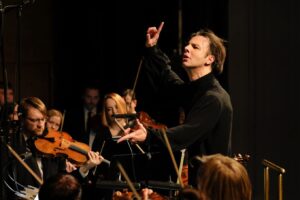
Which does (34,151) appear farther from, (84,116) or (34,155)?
(84,116)

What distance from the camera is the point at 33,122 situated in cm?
527

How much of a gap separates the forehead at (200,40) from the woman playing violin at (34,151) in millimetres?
1240

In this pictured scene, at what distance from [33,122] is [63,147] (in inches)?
14.8

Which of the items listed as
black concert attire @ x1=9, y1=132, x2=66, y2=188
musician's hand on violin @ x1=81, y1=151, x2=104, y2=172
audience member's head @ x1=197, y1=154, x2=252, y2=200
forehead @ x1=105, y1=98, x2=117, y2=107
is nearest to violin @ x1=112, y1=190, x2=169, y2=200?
musician's hand on violin @ x1=81, y1=151, x2=104, y2=172

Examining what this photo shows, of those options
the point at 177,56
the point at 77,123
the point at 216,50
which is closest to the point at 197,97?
the point at 216,50

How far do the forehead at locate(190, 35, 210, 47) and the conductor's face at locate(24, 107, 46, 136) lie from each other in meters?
1.40

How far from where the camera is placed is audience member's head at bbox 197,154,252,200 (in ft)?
9.92

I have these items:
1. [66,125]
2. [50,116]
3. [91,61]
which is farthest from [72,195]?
[91,61]

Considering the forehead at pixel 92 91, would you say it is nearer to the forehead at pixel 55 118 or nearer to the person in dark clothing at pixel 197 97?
the forehead at pixel 55 118

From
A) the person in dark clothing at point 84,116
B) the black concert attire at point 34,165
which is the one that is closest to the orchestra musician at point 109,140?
the black concert attire at point 34,165

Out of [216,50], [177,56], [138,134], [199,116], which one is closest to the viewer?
[138,134]

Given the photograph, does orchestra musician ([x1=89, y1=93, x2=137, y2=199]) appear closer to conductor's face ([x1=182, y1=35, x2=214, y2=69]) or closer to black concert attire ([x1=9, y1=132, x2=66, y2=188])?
black concert attire ([x1=9, y1=132, x2=66, y2=188])

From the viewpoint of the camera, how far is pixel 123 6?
8.47 m

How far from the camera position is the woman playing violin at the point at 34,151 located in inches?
189
